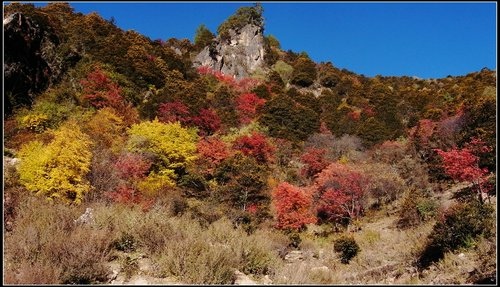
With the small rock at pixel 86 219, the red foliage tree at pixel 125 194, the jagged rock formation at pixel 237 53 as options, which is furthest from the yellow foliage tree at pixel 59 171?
the jagged rock formation at pixel 237 53

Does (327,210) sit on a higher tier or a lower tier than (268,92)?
lower

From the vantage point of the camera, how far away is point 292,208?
24984 millimetres

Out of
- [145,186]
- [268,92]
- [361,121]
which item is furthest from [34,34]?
[361,121]

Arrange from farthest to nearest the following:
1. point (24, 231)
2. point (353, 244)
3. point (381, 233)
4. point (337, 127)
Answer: point (337, 127) < point (381, 233) < point (353, 244) < point (24, 231)

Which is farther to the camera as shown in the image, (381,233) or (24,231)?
(381,233)

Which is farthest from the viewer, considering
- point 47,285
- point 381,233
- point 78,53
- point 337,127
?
point 337,127

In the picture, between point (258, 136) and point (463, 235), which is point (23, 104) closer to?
point (258, 136)

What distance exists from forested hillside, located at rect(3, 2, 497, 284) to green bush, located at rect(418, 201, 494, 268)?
0.16 ft

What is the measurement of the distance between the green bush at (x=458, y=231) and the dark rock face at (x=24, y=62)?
2751 centimetres

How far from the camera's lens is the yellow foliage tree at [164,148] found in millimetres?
27469

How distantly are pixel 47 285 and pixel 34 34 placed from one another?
107 ft

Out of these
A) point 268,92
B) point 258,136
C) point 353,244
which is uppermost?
point 268,92

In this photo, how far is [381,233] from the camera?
2184cm

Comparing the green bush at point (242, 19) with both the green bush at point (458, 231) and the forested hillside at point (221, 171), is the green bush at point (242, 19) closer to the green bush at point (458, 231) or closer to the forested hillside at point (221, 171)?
the forested hillside at point (221, 171)
